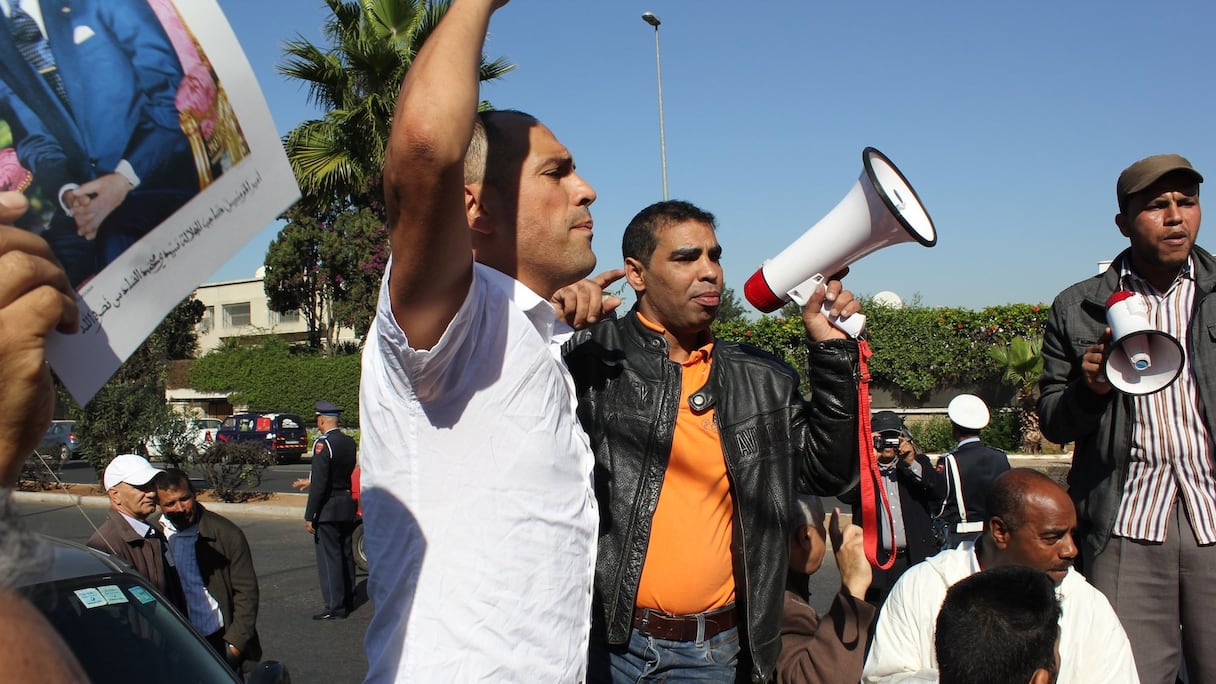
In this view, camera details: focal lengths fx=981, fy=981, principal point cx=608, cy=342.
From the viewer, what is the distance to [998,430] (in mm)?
19562

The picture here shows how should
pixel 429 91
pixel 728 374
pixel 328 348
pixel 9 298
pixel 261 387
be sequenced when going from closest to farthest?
pixel 9 298 → pixel 429 91 → pixel 728 374 → pixel 261 387 → pixel 328 348

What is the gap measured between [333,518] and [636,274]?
6513 mm

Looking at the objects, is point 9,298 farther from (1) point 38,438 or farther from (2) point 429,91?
(2) point 429,91

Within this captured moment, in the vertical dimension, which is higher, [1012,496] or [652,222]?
[652,222]

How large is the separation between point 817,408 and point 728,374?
0.99ft

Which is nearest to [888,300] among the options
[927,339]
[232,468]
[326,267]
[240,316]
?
[927,339]

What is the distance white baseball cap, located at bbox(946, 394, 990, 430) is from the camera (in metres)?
6.67

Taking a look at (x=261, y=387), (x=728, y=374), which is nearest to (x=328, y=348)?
(x=261, y=387)

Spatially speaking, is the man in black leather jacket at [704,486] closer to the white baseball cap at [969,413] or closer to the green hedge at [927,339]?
the white baseball cap at [969,413]

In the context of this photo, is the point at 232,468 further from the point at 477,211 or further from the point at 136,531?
the point at 477,211

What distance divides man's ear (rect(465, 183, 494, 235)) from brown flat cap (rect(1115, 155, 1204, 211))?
7.53 feet

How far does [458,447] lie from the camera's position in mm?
1521

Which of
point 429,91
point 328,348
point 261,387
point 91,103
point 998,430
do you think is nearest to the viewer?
point 91,103

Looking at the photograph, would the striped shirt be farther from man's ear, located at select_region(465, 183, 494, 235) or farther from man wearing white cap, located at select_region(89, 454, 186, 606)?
man wearing white cap, located at select_region(89, 454, 186, 606)
